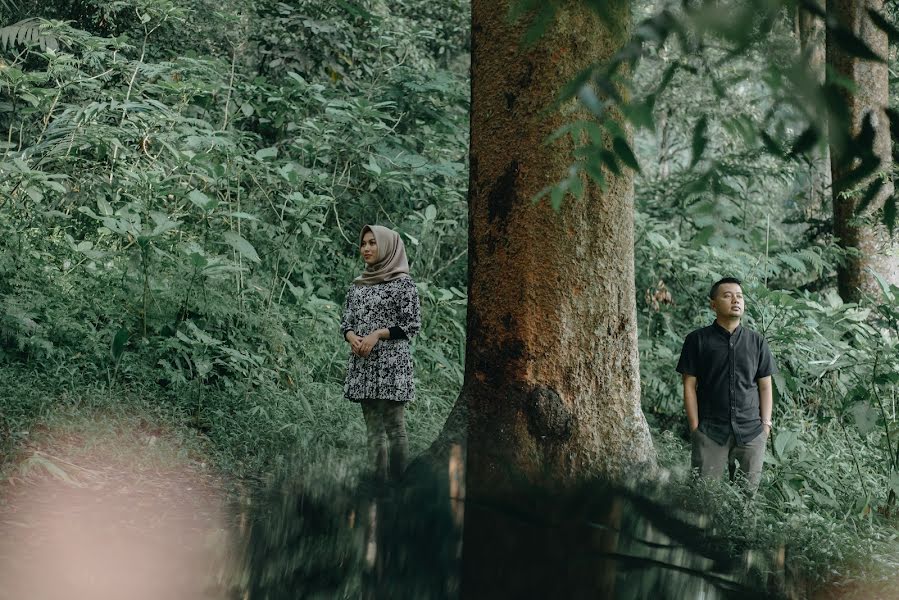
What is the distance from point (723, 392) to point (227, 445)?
134 inches

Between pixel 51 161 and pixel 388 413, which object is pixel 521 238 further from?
pixel 51 161

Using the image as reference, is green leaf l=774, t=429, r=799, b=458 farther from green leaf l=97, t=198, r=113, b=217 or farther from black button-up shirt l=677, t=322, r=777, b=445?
green leaf l=97, t=198, r=113, b=217

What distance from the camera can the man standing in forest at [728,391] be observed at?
201 inches

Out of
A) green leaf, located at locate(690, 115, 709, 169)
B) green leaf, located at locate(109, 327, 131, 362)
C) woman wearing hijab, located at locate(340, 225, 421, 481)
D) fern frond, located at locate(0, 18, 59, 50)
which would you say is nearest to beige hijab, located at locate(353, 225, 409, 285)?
woman wearing hijab, located at locate(340, 225, 421, 481)

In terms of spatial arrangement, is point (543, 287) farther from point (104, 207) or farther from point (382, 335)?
point (104, 207)

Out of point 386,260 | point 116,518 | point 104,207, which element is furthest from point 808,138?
point 104,207

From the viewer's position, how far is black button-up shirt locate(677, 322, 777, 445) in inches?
202

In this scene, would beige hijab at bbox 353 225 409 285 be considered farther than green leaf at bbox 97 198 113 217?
No

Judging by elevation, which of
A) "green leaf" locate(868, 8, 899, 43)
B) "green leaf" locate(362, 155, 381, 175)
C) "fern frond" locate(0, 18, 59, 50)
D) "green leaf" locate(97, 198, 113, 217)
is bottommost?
"green leaf" locate(868, 8, 899, 43)

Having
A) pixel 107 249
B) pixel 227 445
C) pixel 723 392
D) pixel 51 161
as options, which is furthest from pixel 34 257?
pixel 723 392

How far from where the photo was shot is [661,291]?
857cm

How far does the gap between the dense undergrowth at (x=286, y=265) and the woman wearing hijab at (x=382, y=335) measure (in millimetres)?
415

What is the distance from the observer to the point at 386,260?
5508 mm

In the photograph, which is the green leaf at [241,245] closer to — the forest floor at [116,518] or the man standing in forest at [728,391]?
the forest floor at [116,518]
